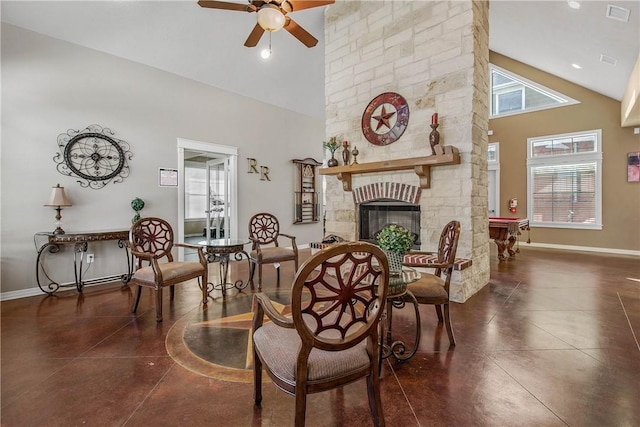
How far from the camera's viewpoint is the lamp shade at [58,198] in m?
3.54

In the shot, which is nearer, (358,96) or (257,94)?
(358,96)

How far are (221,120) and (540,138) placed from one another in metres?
7.16

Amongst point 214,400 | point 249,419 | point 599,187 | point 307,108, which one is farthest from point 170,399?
point 599,187

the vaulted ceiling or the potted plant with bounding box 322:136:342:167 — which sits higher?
the vaulted ceiling

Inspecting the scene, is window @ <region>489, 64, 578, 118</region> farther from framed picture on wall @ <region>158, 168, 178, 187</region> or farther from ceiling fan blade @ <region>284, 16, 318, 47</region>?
framed picture on wall @ <region>158, 168, 178, 187</region>

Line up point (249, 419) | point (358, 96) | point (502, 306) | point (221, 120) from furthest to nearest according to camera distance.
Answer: point (221, 120) < point (358, 96) < point (502, 306) < point (249, 419)

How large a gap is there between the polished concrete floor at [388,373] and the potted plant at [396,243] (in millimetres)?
728

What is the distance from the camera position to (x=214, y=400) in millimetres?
1671

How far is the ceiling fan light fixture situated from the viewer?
8.73 feet

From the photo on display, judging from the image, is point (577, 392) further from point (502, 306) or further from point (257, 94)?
point (257, 94)

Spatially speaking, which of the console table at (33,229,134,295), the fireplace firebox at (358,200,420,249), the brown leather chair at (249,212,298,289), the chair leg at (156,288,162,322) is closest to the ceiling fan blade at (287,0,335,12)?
the fireplace firebox at (358,200,420,249)

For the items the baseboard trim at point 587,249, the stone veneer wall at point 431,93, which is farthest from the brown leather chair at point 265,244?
the baseboard trim at point 587,249

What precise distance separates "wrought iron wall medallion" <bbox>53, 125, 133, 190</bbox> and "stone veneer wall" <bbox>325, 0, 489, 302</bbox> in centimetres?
331

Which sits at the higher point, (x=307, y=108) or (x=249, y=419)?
(x=307, y=108)
